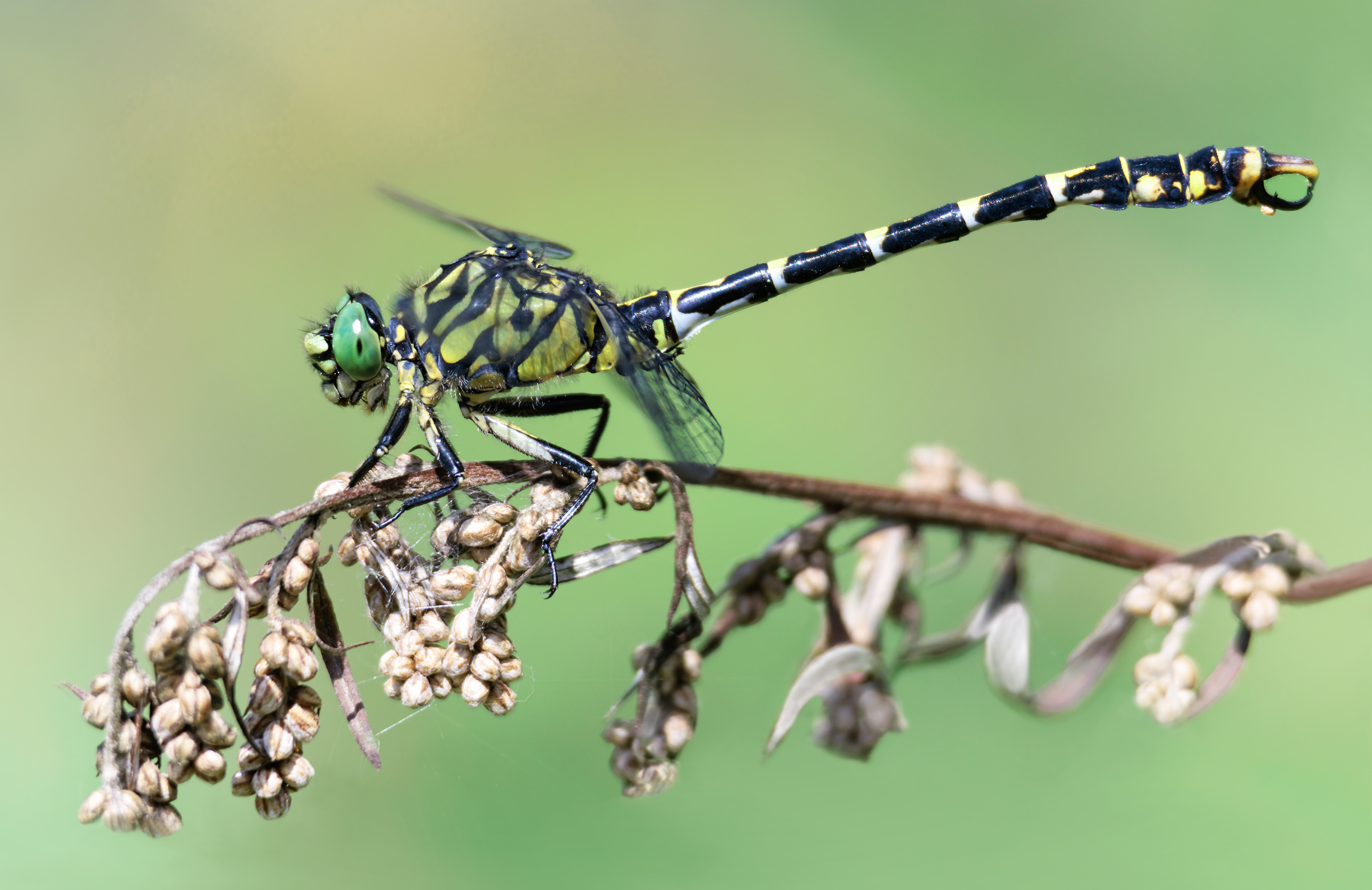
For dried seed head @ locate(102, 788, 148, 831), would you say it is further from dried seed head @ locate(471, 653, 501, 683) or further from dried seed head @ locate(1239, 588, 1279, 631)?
dried seed head @ locate(1239, 588, 1279, 631)

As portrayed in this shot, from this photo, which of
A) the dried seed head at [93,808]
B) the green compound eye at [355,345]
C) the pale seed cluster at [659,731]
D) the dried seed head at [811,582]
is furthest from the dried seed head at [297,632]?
the green compound eye at [355,345]

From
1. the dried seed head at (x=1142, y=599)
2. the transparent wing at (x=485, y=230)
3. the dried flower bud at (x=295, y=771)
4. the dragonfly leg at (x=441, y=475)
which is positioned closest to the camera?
the dried flower bud at (x=295, y=771)

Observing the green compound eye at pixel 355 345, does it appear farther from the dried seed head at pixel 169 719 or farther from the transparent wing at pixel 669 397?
the dried seed head at pixel 169 719

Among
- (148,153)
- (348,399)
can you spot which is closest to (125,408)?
(148,153)

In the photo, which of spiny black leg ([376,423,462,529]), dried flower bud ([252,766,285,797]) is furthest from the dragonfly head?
dried flower bud ([252,766,285,797])

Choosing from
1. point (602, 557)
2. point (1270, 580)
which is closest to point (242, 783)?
point (602, 557)

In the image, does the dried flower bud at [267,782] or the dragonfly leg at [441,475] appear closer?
the dried flower bud at [267,782]

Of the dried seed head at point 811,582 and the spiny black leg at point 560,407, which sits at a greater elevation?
the spiny black leg at point 560,407

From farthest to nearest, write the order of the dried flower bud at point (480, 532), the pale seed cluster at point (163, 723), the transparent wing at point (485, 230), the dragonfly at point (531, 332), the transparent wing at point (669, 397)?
the transparent wing at point (485, 230) → the dragonfly at point (531, 332) → the transparent wing at point (669, 397) → the dried flower bud at point (480, 532) → the pale seed cluster at point (163, 723)
